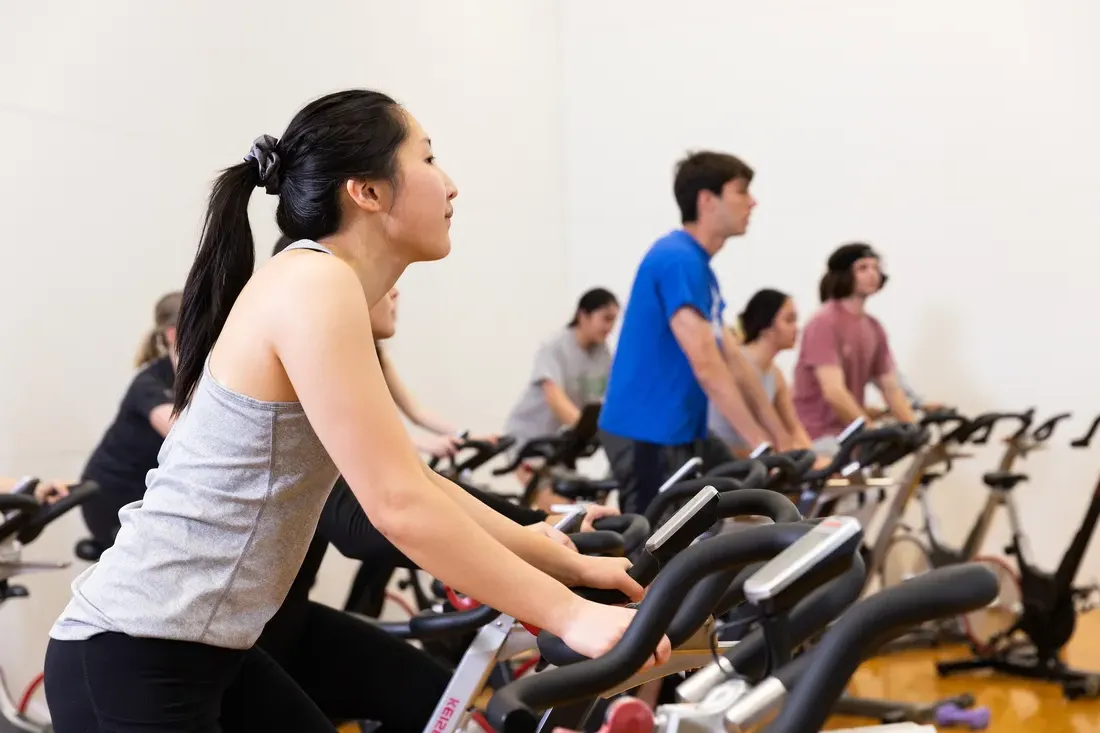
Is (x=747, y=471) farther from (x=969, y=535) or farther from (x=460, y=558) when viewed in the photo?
(x=969, y=535)

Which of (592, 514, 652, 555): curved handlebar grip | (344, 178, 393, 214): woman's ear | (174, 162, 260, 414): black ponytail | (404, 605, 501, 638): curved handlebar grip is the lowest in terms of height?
(404, 605, 501, 638): curved handlebar grip

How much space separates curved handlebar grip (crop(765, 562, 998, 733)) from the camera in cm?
83

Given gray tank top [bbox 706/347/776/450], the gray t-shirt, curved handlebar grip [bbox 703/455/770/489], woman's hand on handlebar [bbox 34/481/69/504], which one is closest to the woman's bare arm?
curved handlebar grip [bbox 703/455/770/489]

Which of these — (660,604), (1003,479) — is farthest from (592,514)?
(1003,479)

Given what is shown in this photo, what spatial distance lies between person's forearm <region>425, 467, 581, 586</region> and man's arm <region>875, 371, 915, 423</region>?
423 cm

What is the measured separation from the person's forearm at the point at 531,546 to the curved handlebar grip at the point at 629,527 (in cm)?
22

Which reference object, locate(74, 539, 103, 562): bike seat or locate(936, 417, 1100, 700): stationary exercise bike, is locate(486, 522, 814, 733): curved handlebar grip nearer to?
locate(74, 539, 103, 562): bike seat

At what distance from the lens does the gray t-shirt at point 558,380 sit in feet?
17.4

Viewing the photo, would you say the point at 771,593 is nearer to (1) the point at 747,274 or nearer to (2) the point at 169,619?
(2) the point at 169,619

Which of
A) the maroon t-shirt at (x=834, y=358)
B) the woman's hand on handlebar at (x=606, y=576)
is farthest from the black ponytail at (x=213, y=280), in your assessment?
the maroon t-shirt at (x=834, y=358)

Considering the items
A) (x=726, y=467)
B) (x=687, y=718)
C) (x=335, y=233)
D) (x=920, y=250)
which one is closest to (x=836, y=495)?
(x=726, y=467)

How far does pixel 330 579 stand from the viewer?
511 cm

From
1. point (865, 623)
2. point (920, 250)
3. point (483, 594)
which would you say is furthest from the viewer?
point (920, 250)

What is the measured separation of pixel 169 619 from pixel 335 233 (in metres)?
0.44
